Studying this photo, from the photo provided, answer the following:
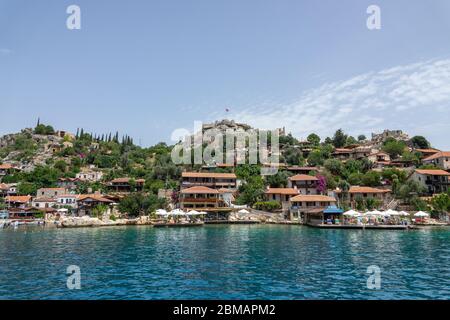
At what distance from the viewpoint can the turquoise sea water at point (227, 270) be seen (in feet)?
49.5

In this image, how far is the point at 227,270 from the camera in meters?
19.5

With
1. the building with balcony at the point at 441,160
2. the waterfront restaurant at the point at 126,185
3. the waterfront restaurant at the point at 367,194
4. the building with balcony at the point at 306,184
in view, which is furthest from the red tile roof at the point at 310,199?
the waterfront restaurant at the point at 126,185

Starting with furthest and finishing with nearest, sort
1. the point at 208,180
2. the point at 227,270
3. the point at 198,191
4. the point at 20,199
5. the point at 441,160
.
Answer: the point at 441,160 → the point at 20,199 → the point at 208,180 → the point at 198,191 → the point at 227,270

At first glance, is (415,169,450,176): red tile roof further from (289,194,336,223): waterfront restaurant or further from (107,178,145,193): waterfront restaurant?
(107,178,145,193): waterfront restaurant

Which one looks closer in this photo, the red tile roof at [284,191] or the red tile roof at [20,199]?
the red tile roof at [284,191]

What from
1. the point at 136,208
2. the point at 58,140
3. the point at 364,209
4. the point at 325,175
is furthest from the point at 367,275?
the point at 58,140

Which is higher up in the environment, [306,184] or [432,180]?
[432,180]

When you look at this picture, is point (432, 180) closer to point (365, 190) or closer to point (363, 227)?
point (365, 190)

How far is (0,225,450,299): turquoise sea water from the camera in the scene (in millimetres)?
15086

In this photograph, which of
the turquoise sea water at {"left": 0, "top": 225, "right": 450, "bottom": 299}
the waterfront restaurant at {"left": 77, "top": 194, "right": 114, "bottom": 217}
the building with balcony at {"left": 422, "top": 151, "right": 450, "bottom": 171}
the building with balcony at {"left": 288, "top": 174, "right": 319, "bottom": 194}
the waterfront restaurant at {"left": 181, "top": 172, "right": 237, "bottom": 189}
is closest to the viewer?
the turquoise sea water at {"left": 0, "top": 225, "right": 450, "bottom": 299}

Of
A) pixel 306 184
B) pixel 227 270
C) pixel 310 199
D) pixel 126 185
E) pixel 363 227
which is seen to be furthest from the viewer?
pixel 126 185

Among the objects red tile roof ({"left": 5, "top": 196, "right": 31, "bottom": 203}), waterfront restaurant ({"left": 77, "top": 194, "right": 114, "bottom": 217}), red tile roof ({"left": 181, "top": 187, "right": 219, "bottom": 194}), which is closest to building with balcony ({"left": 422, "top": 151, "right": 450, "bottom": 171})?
red tile roof ({"left": 181, "top": 187, "right": 219, "bottom": 194})

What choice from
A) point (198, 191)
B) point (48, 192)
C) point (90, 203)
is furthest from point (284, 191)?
point (48, 192)

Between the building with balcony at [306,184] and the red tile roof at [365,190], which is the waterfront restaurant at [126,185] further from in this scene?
the red tile roof at [365,190]
